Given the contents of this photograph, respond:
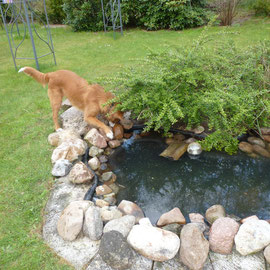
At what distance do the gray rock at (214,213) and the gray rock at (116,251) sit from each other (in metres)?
1.06

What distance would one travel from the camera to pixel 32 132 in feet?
14.7

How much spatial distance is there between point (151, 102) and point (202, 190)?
4.83 feet

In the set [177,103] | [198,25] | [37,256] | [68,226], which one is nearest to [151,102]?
[177,103]

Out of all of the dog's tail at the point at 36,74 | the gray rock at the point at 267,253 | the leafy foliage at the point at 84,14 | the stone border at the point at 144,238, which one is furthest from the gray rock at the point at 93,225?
the leafy foliage at the point at 84,14

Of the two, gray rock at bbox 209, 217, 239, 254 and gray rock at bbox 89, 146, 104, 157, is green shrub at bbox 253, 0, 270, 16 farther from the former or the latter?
gray rock at bbox 209, 217, 239, 254

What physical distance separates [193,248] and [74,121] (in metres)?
3.19

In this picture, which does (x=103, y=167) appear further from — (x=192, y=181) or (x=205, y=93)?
(x=205, y=93)

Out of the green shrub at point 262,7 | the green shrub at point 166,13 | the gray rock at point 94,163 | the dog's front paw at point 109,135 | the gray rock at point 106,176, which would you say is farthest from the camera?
the green shrub at point 166,13

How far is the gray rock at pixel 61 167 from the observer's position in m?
3.40

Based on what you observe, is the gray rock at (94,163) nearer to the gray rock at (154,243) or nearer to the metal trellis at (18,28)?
the gray rock at (154,243)

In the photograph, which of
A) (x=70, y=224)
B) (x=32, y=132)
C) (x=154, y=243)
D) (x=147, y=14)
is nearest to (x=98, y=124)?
(x=32, y=132)

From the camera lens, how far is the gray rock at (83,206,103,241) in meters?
2.55

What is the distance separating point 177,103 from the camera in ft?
13.2

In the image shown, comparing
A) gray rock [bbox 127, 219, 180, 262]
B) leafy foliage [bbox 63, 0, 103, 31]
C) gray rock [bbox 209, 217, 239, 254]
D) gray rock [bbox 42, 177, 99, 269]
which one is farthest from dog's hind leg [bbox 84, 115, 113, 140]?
leafy foliage [bbox 63, 0, 103, 31]
